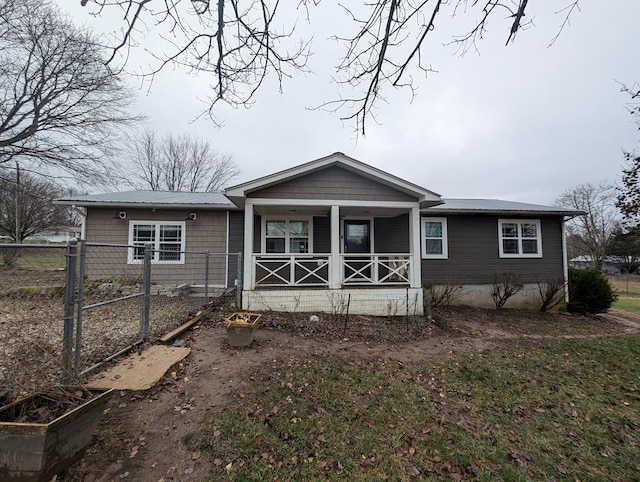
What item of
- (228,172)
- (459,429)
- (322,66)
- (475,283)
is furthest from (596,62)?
(228,172)

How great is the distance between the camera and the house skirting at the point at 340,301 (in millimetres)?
6883

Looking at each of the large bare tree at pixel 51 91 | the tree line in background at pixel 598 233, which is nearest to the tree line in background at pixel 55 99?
the large bare tree at pixel 51 91

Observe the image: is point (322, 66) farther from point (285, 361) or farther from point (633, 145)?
point (633, 145)

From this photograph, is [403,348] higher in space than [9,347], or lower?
lower

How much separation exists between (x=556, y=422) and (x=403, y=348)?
7.80 feet

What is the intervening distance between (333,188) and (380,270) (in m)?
3.89

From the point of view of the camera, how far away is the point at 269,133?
15.6 feet

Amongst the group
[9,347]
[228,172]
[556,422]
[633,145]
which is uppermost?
[228,172]

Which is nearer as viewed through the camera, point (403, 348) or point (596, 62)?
point (596, 62)

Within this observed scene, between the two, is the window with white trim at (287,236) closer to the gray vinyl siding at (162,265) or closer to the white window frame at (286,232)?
the white window frame at (286,232)

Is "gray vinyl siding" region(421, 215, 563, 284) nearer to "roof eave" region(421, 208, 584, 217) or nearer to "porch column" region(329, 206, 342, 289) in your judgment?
"roof eave" region(421, 208, 584, 217)

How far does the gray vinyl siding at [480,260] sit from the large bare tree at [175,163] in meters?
23.8

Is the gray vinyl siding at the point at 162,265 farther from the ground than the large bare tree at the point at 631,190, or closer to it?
closer to it

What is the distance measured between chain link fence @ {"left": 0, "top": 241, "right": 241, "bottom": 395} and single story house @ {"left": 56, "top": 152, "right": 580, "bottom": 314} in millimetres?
221
